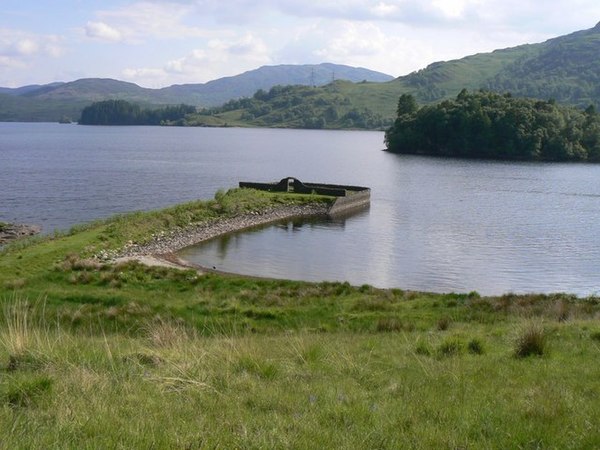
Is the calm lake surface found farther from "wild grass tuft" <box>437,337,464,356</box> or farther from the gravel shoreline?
"wild grass tuft" <box>437,337,464,356</box>

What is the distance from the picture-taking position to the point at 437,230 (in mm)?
61000

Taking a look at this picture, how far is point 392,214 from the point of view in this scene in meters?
71.9

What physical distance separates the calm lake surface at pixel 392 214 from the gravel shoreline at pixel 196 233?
1699mm

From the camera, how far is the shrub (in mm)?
12055

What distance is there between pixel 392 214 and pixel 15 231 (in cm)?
3884

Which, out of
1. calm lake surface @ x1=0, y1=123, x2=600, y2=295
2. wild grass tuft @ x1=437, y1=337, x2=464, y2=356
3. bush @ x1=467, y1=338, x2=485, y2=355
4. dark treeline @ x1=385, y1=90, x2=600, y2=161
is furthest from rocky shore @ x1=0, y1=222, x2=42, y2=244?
dark treeline @ x1=385, y1=90, x2=600, y2=161

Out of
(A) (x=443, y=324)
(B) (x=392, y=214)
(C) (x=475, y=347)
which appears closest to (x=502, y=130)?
(B) (x=392, y=214)

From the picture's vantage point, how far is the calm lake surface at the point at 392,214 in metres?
43.3

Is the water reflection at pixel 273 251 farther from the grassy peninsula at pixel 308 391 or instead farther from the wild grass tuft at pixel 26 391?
the wild grass tuft at pixel 26 391

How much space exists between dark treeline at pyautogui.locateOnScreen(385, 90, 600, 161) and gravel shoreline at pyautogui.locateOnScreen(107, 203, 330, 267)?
3951 inches

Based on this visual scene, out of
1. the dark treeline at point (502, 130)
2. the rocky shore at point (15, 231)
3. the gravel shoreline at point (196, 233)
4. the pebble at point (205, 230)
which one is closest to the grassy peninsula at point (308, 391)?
the gravel shoreline at point (196, 233)

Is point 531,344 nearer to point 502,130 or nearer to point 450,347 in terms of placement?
point 450,347

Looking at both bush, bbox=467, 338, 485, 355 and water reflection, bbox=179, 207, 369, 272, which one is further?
water reflection, bbox=179, 207, 369, 272

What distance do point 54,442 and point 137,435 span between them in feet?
2.38
